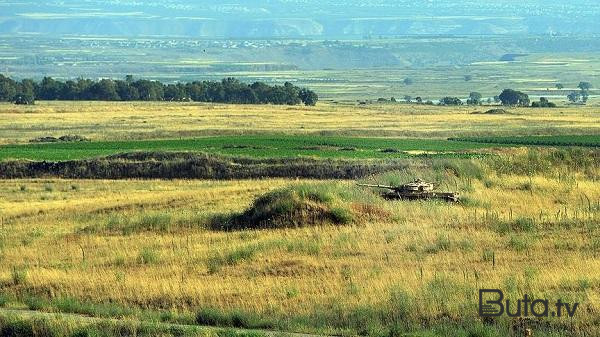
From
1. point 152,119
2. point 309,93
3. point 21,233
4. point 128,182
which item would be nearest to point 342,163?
point 128,182

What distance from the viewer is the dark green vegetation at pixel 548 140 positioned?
2452 inches

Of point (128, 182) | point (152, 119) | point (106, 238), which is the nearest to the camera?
point (106, 238)

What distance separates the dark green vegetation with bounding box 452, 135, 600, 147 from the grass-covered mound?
29.4 m

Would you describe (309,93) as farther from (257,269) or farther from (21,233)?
(257,269)

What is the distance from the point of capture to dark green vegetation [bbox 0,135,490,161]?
58.0 metres

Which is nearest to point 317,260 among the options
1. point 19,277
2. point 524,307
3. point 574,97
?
point 19,277

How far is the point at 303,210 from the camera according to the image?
32812mm

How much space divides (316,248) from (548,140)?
4012cm

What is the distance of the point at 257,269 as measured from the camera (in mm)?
25500

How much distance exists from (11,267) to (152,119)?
6146 centimetres

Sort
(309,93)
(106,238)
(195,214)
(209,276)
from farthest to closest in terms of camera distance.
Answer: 1. (309,93)
2. (195,214)
3. (106,238)
4. (209,276)

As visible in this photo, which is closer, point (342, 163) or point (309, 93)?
point (342, 163)

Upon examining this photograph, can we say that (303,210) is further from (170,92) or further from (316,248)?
(170,92)

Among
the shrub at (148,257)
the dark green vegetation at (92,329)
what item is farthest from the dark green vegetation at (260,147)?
the dark green vegetation at (92,329)
